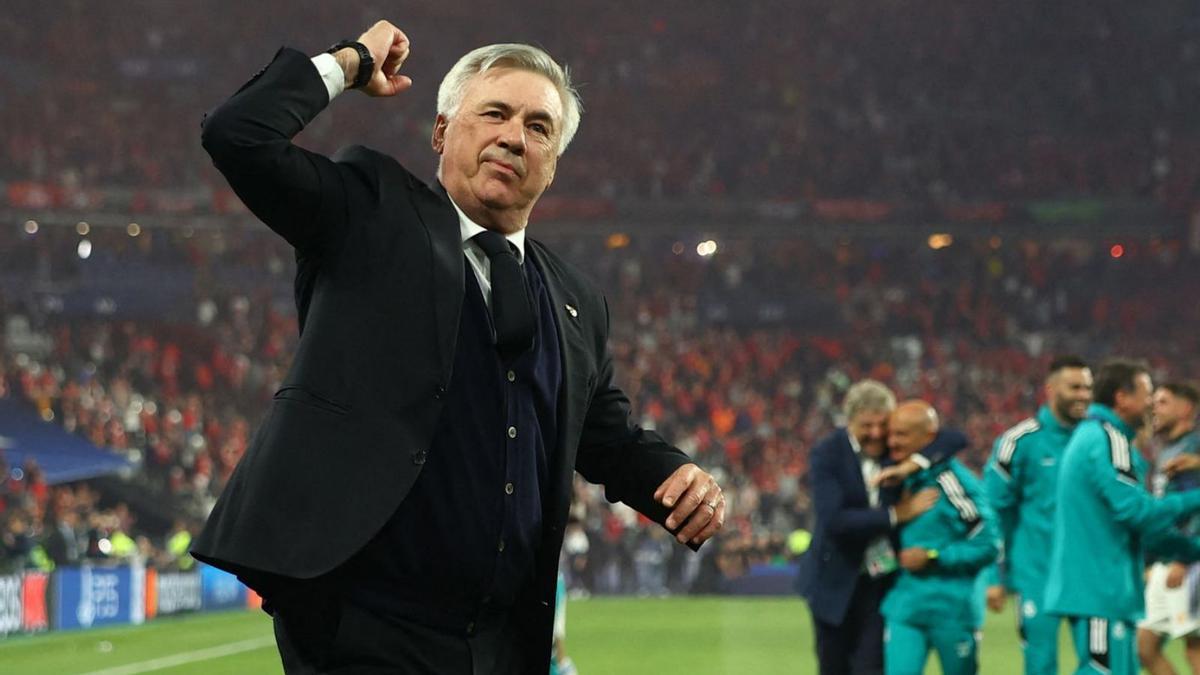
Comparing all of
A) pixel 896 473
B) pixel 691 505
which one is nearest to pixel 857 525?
pixel 896 473

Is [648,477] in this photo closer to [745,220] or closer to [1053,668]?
[1053,668]

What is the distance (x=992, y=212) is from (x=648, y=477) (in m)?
42.8

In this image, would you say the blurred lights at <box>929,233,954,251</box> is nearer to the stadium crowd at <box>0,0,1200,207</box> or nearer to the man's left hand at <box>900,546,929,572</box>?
the stadium crowd at <box>0,0,1200,207</box>

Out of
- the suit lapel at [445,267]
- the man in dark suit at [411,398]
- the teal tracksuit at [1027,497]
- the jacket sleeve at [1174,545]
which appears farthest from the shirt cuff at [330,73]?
the teal tracksuit at [1027,497]

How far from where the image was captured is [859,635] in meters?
8.68

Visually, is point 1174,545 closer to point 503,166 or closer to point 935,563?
point 935,563

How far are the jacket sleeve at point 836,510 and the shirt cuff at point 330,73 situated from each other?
18.3 feet

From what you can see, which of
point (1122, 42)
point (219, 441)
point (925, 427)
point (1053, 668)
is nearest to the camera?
point (925, 427)

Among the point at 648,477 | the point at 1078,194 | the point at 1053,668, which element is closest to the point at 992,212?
the point at 1078,194

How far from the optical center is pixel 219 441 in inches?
1364

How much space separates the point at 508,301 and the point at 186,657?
14.8 m

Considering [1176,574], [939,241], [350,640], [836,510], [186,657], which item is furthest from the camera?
[939,241]

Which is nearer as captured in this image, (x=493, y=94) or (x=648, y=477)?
(x=493, y=94)

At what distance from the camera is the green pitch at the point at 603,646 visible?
1566 cm
